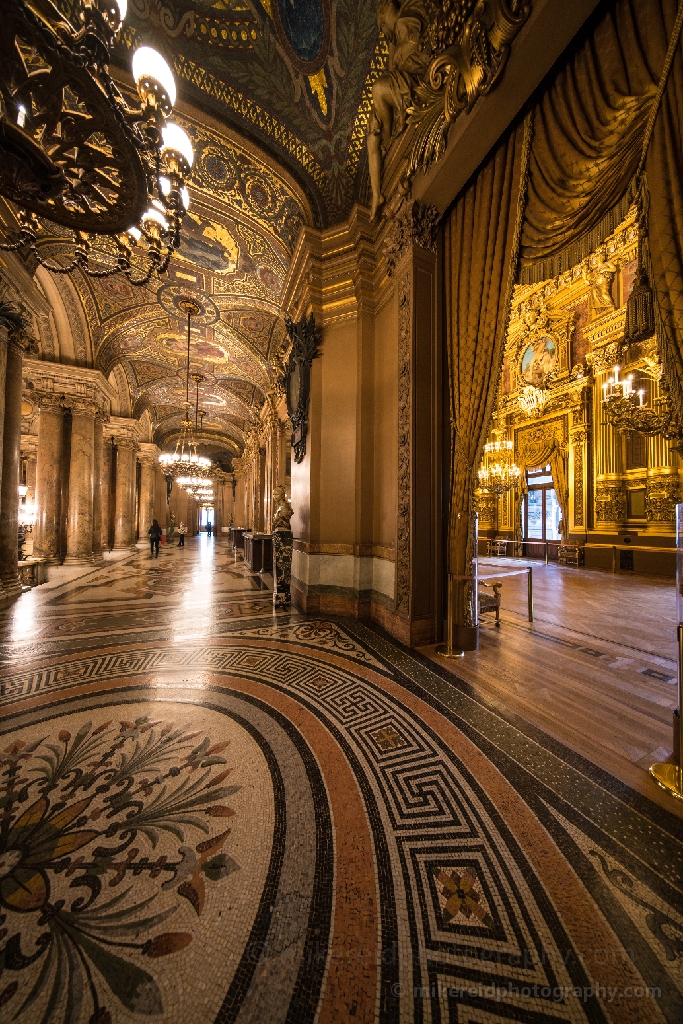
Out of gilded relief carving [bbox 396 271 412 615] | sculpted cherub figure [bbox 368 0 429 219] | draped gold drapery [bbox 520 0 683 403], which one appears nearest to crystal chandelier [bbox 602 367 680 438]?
draped gold drapery [bbox 520 0 683 403]

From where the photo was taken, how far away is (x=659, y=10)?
181cm

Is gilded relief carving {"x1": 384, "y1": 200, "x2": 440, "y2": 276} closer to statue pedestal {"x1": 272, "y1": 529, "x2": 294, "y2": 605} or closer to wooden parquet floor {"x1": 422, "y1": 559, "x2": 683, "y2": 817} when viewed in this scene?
wooden parquet floor {"x1": 422, "y1": 559, "x2": 683, "y2": 817}

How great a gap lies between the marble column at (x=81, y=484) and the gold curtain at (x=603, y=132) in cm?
1030

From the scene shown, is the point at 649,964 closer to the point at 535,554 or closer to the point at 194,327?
the point at 194,327

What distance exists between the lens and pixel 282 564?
508 cm

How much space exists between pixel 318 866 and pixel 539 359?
14.1m

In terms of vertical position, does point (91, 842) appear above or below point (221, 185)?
below

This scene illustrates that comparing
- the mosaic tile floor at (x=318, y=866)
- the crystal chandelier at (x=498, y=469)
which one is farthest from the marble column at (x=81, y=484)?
the crystal chandelier at (x=498, y=469)

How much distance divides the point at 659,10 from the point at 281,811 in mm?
4393

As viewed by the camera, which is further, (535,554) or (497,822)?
(535,554)

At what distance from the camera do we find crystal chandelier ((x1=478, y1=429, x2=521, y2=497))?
1150 cm

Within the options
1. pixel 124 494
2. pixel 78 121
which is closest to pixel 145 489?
pixel 124 494

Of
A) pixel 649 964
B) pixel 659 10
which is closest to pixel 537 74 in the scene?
pixel 659 10

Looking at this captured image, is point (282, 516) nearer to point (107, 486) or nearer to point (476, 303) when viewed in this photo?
point (476, 303)
